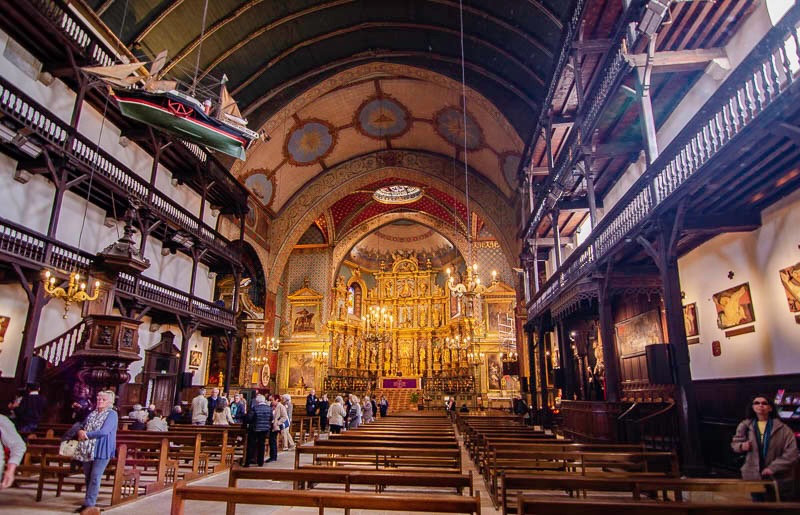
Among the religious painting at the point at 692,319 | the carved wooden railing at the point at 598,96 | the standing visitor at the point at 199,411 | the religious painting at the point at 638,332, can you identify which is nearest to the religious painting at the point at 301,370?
the standing visitor at the point at 199,411

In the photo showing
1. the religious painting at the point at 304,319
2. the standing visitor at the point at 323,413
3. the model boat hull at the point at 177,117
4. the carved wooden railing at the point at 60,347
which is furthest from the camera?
the religious painting at the point at 304,319

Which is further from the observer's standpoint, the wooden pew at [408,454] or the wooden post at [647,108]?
the wooden post at [647,108]

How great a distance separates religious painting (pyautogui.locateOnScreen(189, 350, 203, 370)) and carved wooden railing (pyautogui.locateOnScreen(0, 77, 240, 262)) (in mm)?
4386

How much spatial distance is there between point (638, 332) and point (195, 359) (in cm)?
1498

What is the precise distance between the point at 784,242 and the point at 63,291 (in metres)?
12.3

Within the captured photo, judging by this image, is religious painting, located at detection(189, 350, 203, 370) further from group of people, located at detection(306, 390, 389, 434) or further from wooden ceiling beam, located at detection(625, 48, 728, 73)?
wooden ceiling beam, located at detection(625, 48, 728, 73)

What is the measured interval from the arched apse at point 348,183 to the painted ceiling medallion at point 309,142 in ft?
5.30

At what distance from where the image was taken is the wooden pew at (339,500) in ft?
8.66

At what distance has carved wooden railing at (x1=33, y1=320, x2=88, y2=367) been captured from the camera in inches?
374

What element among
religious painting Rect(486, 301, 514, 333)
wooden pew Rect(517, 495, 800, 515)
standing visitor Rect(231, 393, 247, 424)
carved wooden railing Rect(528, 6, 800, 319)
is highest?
religious painting Rect(486, 301, 514, 333)

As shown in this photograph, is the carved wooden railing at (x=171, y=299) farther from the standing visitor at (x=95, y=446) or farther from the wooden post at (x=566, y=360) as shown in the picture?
the wooden post at (x=566, y=360)

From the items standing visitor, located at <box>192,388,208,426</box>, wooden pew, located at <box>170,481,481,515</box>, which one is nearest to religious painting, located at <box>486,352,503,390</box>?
standing visitor, located at <box>192,388,208,426</box>

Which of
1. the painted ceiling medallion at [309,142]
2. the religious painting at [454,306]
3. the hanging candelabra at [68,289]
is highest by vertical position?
the painted ceiling medallion at [309,142]

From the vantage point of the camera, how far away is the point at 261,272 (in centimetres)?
2302
